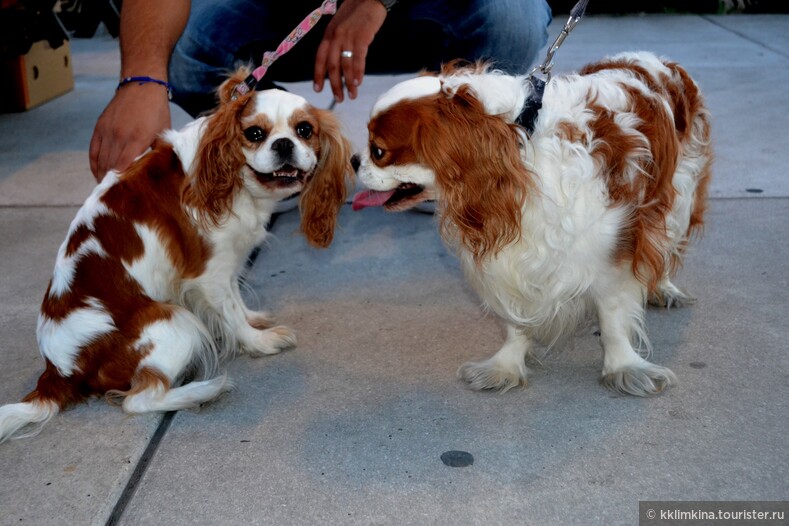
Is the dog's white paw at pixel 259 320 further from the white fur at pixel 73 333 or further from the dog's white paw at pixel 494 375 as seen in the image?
the dog's white paw at pixel 494 375

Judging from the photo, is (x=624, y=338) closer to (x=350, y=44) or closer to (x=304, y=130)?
(x=304, y=130)

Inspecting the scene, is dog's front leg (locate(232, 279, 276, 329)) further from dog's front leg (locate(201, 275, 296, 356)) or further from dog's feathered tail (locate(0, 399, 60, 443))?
dog's feathered tail (locate(0, 399, 60, 443))

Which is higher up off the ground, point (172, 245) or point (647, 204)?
point (647, 204)

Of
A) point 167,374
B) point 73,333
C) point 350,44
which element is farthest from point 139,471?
point 350,44

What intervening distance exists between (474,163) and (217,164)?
93 centimetres

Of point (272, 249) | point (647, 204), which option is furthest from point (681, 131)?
point (272, 249)

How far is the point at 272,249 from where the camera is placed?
155 inches

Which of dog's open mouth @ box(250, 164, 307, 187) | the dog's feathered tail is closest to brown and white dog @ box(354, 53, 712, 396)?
dog's open mouth @ box(250, 164, 307, 187)

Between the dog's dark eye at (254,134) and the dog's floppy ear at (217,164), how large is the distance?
3 cm

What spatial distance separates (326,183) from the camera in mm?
3078

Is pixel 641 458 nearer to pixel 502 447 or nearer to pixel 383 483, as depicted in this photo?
pixel 502 447

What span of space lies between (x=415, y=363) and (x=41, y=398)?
1.20 metres

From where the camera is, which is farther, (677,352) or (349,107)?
(349,107)

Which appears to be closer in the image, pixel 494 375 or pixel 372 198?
pixel 372 198
